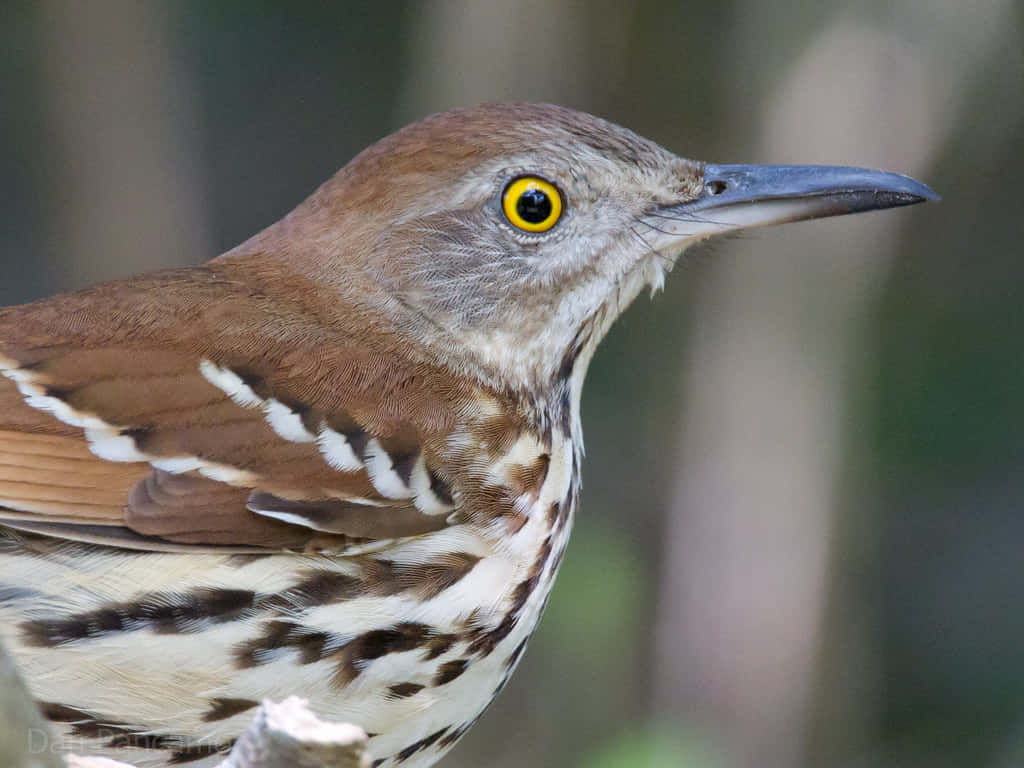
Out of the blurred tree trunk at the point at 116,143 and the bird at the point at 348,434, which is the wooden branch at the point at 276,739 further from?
the blurred tree trunk at the point at 116,143

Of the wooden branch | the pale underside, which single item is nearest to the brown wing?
the pale underside

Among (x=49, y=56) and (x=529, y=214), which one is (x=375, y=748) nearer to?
(x=529, y=214)

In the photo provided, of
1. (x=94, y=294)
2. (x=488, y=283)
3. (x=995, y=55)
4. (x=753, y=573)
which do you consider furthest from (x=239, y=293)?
(x=995, y=55)

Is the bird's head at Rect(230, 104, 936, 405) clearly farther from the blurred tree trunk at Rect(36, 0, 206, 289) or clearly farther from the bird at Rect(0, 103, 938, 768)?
the blurred tree trunk at Rect(36, 0, 206, 289)

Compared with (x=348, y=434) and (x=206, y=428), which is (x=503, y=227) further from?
(x=206, y=428)

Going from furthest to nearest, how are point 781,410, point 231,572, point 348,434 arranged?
point 781,410, point 348,434, point 231,572

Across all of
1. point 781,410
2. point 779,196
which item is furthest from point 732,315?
point 779,196

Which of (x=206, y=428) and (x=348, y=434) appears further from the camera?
(x=348, y=434)
